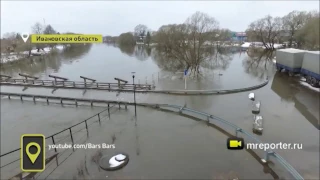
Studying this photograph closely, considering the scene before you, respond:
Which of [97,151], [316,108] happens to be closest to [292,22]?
[316,108]

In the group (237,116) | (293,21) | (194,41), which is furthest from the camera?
(293,21)

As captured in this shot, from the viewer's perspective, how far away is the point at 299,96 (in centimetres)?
1792

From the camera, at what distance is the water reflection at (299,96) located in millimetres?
13977

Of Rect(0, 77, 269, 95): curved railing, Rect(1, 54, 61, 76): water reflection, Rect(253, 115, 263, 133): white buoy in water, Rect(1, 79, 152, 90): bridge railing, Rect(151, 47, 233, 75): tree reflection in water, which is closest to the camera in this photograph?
Rect(253, 115, 263, 133): white buoy in water

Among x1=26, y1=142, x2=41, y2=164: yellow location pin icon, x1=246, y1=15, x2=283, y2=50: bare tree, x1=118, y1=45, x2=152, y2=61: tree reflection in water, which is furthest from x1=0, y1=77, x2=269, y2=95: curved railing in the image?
x1=246, y1=15, x2=283, y2=50: bare tree

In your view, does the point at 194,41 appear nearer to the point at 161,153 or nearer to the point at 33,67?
the point at 161,153

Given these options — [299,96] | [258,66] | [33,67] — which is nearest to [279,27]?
[258,66]

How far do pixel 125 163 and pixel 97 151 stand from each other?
1820 mm

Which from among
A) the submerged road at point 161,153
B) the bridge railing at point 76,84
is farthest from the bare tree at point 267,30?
the submerged road at point 161,153

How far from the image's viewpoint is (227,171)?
8211 millimetres

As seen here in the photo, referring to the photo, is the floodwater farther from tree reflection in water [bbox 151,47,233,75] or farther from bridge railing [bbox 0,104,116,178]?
tree reflection in water [bbox 151,47,233,75]

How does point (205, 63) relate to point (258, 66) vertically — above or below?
above

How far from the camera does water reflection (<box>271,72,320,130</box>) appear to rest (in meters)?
14.0

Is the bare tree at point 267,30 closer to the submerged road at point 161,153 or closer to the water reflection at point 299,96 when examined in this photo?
the water reflection at point 299,96
